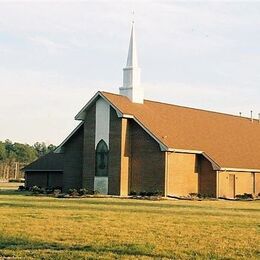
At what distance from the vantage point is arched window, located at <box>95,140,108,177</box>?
44.9m

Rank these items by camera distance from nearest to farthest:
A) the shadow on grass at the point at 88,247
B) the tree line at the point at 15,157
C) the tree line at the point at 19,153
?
the shadow on grass at the point at 88,247, the tree line at the point at 15,157, the tree line at the point at 19,153

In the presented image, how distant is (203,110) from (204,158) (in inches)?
402

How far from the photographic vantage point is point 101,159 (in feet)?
149

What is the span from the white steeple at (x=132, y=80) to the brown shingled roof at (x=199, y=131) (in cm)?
64

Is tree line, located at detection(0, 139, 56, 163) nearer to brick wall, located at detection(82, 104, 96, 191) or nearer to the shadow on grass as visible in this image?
brick wall, located at detection(82, 104, 96, 191)

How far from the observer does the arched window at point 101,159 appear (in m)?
44.9

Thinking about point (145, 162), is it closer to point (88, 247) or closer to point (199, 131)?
point (199, 131)

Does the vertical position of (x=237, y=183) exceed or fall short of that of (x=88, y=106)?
it falls short

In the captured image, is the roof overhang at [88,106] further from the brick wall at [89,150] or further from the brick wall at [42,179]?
the brick wall at [42,179]

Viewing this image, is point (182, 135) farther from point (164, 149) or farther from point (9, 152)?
point (9, 152)

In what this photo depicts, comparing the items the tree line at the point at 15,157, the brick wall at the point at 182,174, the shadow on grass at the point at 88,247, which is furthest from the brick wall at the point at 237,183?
the tree line at the point at 15,157

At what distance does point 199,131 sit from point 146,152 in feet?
21.6

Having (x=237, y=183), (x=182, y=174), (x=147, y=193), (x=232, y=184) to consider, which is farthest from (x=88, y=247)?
(x=237, y=183)

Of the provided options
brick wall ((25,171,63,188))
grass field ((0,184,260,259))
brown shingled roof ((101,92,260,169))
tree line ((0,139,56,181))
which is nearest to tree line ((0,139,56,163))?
tree line ((0,139,56,181))
